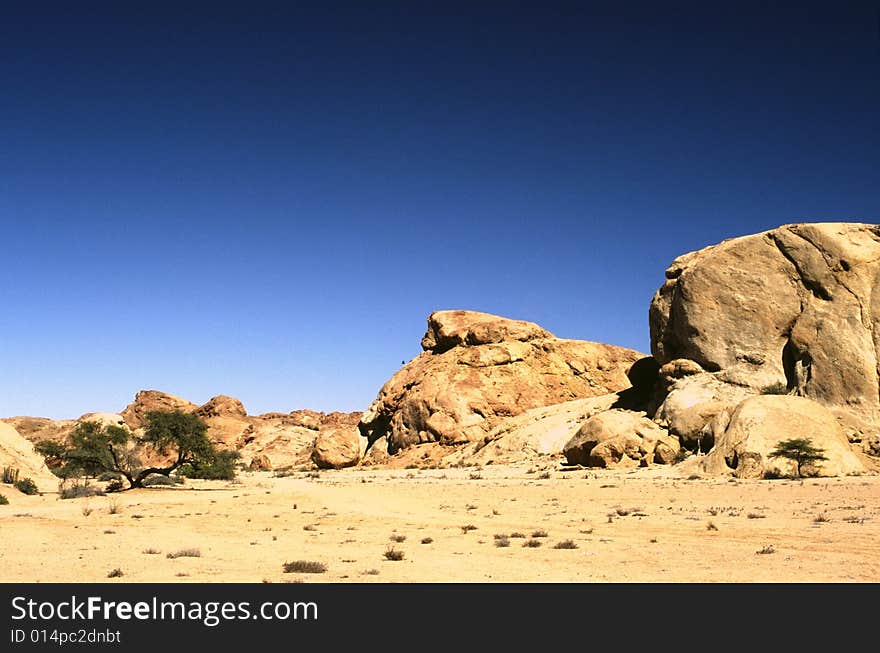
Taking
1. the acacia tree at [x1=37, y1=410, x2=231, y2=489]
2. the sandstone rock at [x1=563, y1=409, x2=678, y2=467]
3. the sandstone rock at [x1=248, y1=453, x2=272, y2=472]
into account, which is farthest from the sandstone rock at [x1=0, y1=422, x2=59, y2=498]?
the sandstone rock at [x1=248, y1=453, x2=272, y2=472]

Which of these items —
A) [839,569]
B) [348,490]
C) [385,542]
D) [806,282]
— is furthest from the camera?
[806,282]

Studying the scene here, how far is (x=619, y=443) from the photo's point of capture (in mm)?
34562

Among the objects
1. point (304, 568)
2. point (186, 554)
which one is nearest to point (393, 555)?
point (304, 568)

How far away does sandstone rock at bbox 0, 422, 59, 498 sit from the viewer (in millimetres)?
29625

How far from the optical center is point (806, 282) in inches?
1550

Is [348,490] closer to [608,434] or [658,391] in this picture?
[608,434]

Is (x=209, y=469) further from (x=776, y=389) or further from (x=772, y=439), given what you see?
(x=776, y=389)

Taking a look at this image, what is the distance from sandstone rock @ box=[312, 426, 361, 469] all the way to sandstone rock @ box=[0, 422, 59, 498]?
75.4ft

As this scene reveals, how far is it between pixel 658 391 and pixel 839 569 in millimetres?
34932

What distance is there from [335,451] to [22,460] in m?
25.9

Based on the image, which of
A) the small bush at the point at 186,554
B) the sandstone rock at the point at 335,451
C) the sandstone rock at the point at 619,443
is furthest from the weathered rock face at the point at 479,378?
the small bush at the point at 186,554

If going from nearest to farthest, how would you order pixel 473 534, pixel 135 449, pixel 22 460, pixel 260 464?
pixel 473 534 → pixel 22 460 → pixel 135 449 → pixel 260 464

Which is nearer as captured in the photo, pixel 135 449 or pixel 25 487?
pixel 25 487
